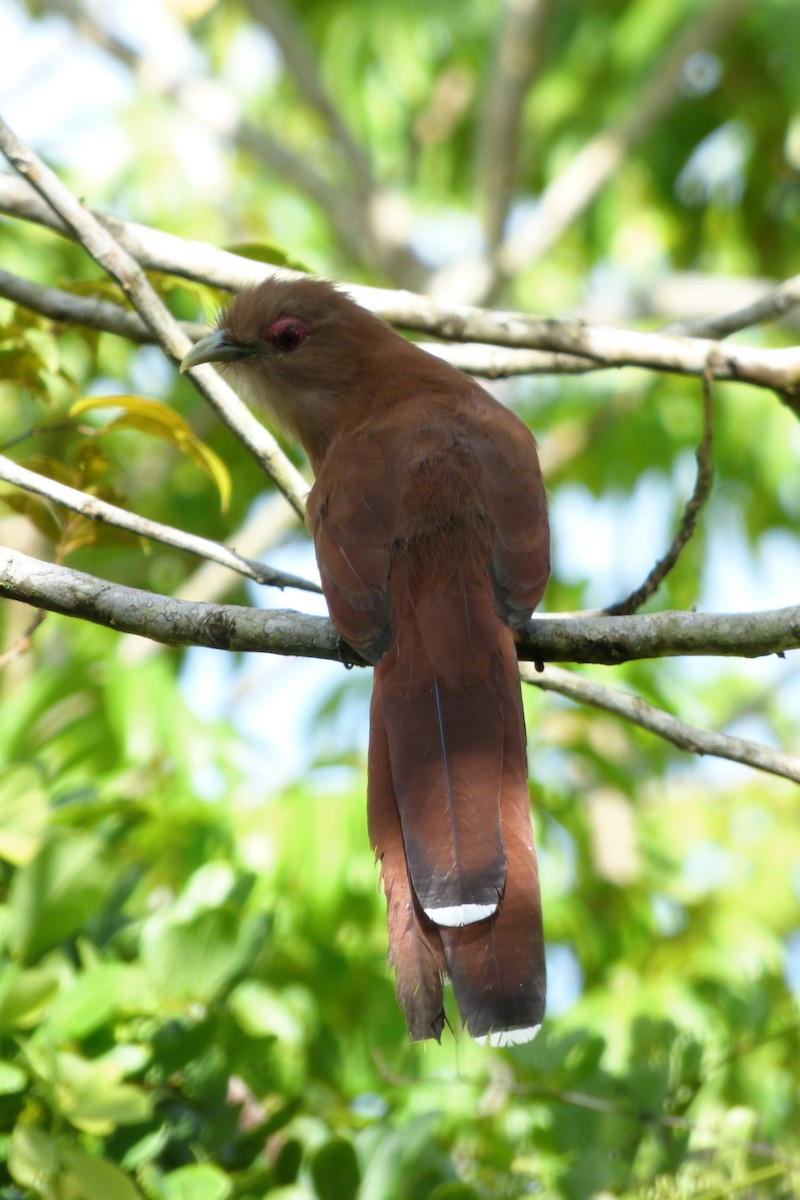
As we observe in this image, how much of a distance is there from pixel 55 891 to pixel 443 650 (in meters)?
0.89

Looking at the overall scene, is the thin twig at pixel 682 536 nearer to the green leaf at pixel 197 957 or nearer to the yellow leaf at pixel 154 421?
the yellow leaf at pixel 154 421

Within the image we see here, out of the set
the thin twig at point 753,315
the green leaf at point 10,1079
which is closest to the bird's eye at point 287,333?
the thin twig at point 753,315

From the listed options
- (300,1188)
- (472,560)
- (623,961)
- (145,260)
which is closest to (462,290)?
(623,961)

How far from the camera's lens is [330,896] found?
4.00 meters

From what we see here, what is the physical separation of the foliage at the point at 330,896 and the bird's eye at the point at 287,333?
0.27 m

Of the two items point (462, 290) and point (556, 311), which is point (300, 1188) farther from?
point (556, 311)

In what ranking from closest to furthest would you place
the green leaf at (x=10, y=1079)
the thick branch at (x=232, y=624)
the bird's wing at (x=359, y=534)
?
the green leaf at (x=10, y=1079)
the thick branch at (x=232, y=624)
the bird's wing at (x=359, y=534)

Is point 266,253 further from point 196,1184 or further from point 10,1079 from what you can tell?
point 196,1184

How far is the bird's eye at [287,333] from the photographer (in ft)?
12.9

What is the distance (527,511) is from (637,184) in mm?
8144

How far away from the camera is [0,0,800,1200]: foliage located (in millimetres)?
2631

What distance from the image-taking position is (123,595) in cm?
265

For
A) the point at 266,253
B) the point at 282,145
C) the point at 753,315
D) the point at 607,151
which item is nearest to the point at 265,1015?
the point at 266,253

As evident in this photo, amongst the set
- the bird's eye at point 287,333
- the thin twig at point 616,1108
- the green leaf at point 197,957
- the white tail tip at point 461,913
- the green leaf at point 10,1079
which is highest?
the bird's eye at point 287,333
